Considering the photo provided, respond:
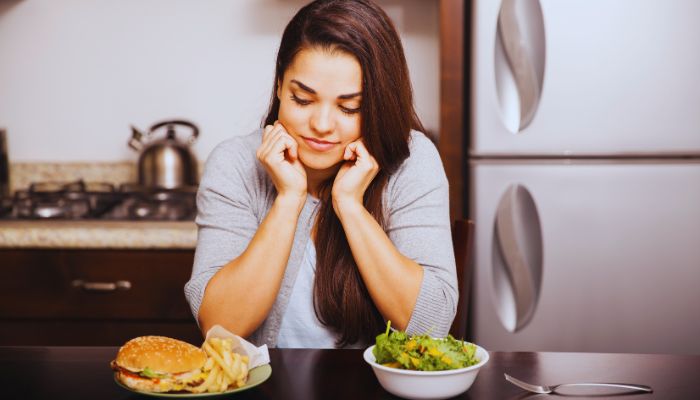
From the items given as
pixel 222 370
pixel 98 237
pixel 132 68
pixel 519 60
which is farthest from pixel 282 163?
pixel 132 68

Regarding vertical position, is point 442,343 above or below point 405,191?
below

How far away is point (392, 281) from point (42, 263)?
45.7 inches

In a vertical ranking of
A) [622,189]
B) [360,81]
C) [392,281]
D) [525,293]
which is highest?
[360,81]

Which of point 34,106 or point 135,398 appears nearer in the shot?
point 135,398

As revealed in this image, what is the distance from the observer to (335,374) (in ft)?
3.26

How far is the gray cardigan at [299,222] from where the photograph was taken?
1293 millimetres

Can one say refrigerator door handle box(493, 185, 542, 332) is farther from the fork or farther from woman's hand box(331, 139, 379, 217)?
the fork

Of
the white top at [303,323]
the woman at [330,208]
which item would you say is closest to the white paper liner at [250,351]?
the woman at [330,208]

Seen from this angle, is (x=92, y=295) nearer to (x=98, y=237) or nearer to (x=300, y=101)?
(x=98, y=237)

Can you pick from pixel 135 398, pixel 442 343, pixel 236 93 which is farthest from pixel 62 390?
pixel 236 93

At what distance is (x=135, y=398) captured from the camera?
0.92 meters

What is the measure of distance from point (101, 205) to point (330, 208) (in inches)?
42.6

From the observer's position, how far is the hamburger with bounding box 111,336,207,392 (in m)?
0.89

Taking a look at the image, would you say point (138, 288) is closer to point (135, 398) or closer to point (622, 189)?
point (135, 398)
